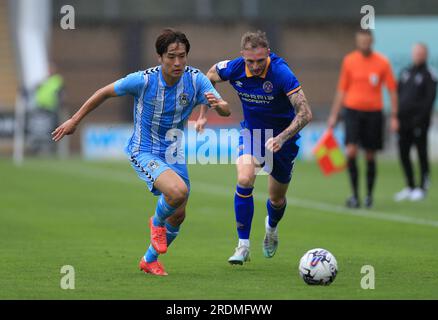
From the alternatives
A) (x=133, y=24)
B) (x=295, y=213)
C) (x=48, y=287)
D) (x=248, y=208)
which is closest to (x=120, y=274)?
(x=48, y=287)

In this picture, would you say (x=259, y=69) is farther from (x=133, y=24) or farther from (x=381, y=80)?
(x=133, y=24)

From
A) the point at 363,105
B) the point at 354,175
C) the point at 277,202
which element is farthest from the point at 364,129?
the point at 277,202

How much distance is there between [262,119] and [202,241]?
217cm

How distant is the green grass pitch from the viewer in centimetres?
872

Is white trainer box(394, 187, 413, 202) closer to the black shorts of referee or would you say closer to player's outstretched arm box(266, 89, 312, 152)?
the black shorts of referee

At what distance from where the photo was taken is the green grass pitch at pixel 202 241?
8.72 metres

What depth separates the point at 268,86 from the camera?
10.4 metres

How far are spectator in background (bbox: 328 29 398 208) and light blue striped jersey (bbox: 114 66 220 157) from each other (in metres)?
6.73

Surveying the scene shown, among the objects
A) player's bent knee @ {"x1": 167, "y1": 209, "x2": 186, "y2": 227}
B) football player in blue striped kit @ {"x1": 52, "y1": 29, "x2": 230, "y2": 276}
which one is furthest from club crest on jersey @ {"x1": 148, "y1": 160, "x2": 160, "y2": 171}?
player's bent knee @ {"x1": 167, "y1": 209, "x2": 186, "y2": 227}

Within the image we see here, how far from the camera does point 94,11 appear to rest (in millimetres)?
30938

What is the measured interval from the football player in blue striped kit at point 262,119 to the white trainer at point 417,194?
22.2ft

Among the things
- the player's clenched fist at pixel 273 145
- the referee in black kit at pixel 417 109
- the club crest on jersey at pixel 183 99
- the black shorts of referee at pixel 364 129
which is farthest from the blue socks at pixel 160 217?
the referee in black kit at pixel 417 109

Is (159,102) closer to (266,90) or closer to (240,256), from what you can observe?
(266,90)

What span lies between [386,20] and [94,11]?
7937 millimetres
